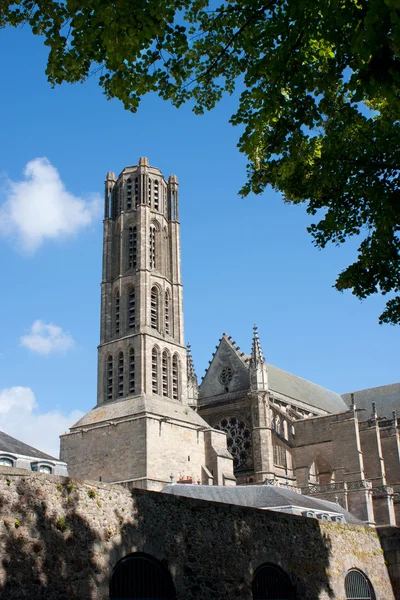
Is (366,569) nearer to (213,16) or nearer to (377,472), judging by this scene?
(213,16)

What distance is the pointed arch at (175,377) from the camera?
151 ft

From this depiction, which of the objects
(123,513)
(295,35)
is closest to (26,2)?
(295,35)

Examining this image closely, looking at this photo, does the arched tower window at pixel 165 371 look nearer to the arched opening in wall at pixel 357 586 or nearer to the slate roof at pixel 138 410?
the slate roof at pixel 138 410

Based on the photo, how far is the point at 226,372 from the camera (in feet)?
172

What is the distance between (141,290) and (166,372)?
19.3ft

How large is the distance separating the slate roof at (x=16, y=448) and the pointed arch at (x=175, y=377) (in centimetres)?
2010

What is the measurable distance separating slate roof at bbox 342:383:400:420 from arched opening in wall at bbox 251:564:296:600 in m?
43.0

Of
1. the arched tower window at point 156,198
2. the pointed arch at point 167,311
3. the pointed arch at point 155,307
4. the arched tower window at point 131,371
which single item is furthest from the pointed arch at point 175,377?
the arched tower window at point 156,198

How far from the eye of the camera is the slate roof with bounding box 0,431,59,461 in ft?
78.9

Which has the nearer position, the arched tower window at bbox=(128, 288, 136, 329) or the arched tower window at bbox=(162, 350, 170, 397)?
the arched tower window at bbox=(162, 350, 170, 397)

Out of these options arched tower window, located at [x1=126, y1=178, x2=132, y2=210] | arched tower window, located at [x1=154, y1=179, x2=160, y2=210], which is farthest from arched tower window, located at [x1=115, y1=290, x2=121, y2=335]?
arched tower window, located at [x1=154, y1=179, x2=160, y2=210]

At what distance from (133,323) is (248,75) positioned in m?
37.6

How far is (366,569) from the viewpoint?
15734mm

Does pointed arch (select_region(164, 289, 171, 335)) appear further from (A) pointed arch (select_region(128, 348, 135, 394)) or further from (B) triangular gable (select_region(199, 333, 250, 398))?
(B) triangular gable (select_region(199, 333, 250, 398))
